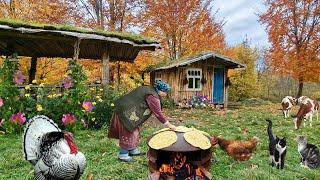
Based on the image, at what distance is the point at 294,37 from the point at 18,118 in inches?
865

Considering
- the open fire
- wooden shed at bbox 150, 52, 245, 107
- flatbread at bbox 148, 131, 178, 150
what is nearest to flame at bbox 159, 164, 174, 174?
the open fire

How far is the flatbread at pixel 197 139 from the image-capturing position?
4.63 metres

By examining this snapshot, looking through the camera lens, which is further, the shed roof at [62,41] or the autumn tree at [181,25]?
the autumn tree at [181,25]

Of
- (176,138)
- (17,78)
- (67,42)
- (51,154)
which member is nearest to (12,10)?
(67,42)

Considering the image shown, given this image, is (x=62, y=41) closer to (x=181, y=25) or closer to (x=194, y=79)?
(x=194, y=79)

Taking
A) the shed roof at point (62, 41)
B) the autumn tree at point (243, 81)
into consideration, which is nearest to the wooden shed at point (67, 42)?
the shed roof at point (62, 41)

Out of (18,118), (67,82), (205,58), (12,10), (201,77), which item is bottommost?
(18,118)

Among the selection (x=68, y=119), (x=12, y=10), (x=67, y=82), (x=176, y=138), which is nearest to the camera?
(x=176, y=138)

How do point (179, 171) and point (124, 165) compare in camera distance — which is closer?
point (179, 171)

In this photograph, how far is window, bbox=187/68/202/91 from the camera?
2327 cm

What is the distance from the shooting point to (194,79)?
23484 mm

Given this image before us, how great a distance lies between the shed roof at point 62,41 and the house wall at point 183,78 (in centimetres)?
670

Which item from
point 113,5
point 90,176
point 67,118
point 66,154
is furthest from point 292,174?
point 113,5

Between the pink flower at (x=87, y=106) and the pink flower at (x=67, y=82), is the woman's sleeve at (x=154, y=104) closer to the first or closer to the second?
the pink flower at (x=87, y=106)
